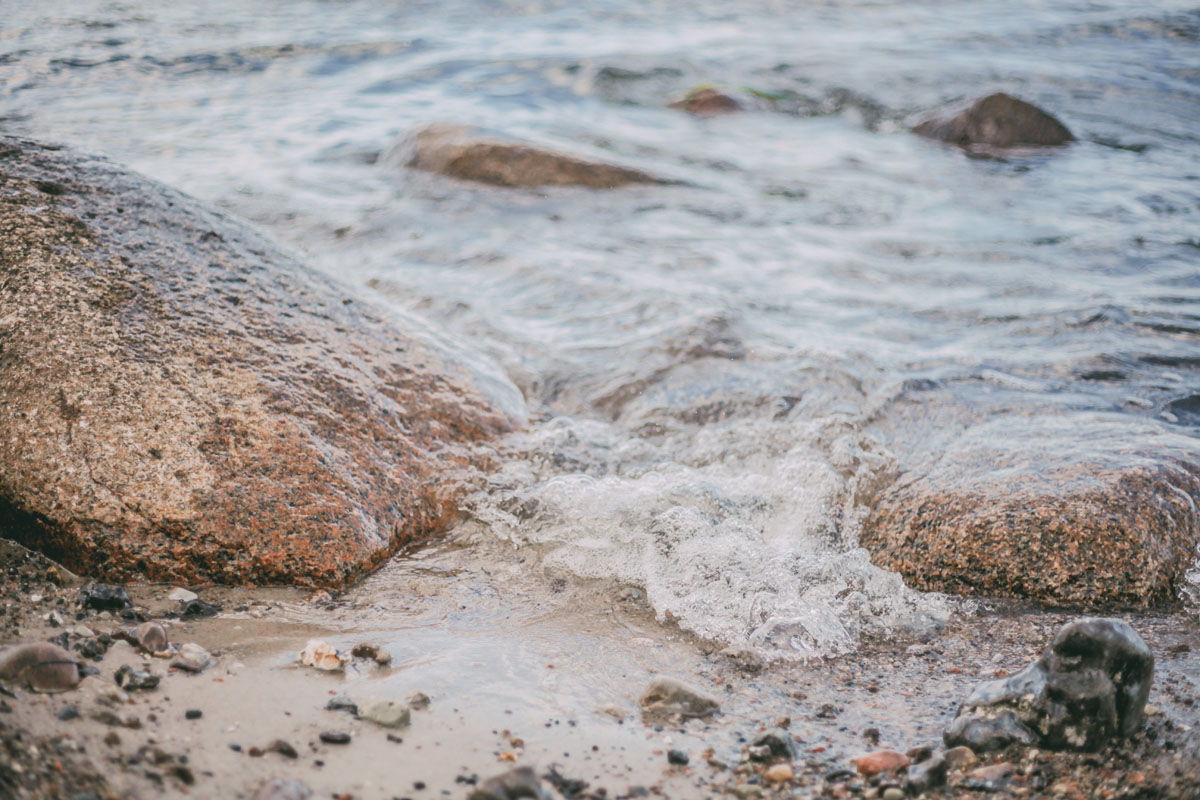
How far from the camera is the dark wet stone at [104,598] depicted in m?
2.50

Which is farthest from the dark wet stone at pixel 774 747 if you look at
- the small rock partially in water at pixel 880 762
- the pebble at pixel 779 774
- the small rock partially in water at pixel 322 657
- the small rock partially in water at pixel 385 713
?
the small rock partially in water at pixel 322 657

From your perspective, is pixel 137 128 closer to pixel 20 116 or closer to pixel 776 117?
pixel 20 116

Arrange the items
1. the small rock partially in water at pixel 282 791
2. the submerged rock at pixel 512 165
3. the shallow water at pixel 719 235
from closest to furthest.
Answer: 1. the small rock partially in water at pixel 282 791
2. the shallow water at pixel 719 235
3. the submerged rock at pixel 512 165

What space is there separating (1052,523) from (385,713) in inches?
93.3

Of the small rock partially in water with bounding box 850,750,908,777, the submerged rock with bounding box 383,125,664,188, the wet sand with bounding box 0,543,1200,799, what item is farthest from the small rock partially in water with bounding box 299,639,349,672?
the submerged rock with bounding box 383,125,664,188

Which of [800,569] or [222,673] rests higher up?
[222,673]

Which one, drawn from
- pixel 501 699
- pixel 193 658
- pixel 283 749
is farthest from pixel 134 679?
pixel 501 699

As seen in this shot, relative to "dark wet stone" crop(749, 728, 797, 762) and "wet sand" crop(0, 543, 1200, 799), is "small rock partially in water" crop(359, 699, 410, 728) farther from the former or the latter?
"dark wet stone" crop(749, 728, 797, 762)

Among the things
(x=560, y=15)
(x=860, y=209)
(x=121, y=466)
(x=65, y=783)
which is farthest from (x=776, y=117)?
(x=65, y=783)

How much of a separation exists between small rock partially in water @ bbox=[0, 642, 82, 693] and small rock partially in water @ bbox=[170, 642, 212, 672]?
245mm

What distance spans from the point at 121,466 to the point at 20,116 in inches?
289

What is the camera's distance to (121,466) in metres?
2.87

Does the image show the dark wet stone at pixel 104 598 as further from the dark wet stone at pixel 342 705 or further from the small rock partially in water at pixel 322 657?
the dark wet stone at pixel 342 705

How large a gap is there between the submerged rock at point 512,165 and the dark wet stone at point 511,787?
21.3 feet
